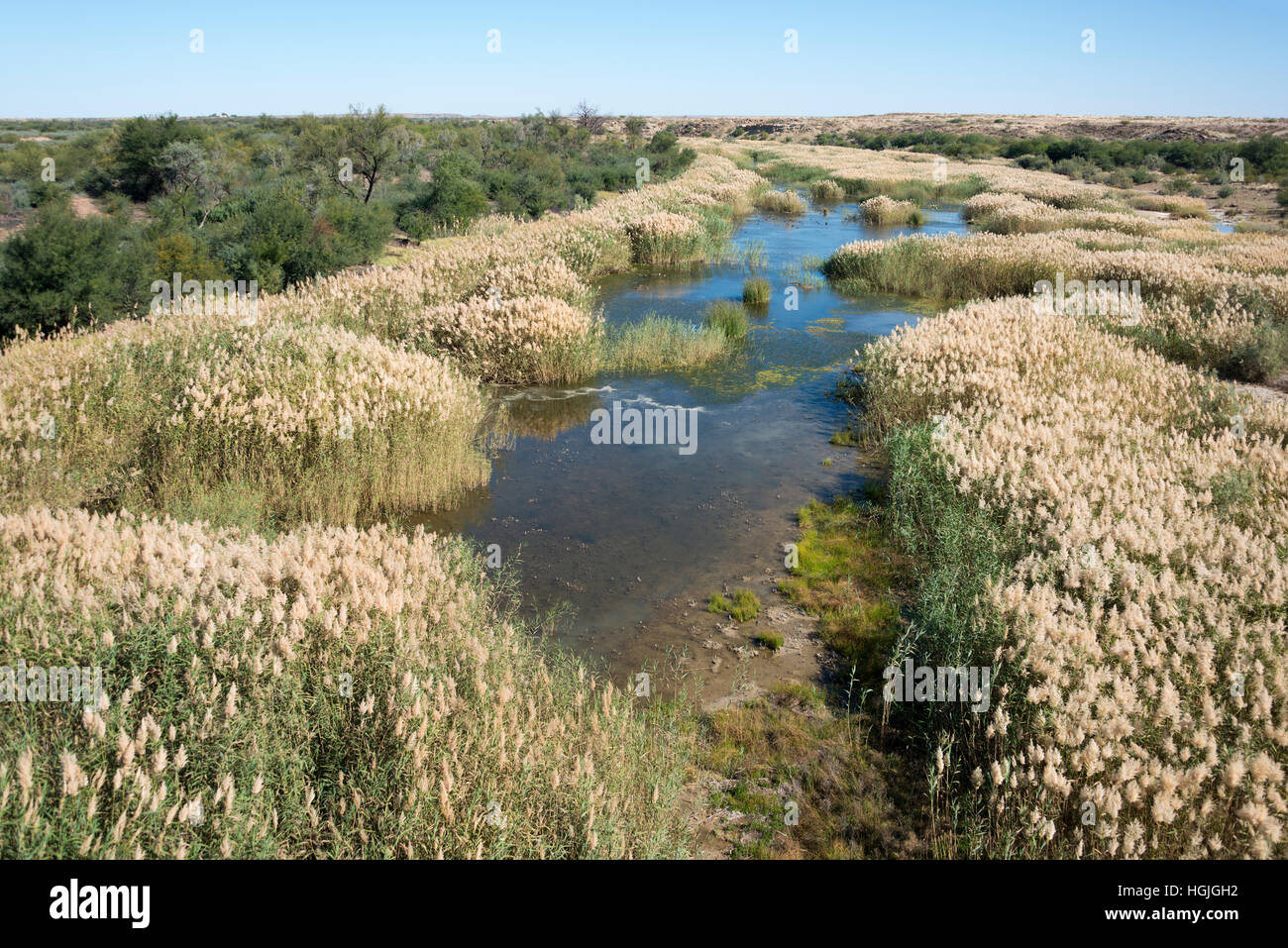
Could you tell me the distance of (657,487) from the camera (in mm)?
9117

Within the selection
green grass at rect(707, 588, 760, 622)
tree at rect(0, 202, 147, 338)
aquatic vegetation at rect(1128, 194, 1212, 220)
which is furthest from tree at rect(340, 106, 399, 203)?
aquatic vegetation at rect(1128, 194, 1212, 220)

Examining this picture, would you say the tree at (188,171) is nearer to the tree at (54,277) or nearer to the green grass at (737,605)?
the tree at (54,277)

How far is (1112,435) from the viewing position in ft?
25.1

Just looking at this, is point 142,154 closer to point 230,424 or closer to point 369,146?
point 369,146

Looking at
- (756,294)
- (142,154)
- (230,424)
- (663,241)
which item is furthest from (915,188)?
(230,424)

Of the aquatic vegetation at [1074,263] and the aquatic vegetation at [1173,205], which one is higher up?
the aquatic vegetation at [1173,205]

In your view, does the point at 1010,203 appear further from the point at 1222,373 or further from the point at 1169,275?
the point at 1222,373

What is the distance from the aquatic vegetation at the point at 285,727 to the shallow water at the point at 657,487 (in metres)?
1.97

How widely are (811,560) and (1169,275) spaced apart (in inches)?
515

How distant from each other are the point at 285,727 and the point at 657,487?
230 inches

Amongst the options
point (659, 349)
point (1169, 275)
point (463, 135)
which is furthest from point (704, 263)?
point (463, 135)

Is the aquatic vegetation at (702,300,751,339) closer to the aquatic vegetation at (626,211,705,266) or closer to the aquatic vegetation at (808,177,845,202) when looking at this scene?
the aquatic vegetation at (626,211,705,266)

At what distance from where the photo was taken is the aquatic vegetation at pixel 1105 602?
3.61 metres

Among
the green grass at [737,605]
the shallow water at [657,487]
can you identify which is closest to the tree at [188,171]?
the shallow water at [657,487]
